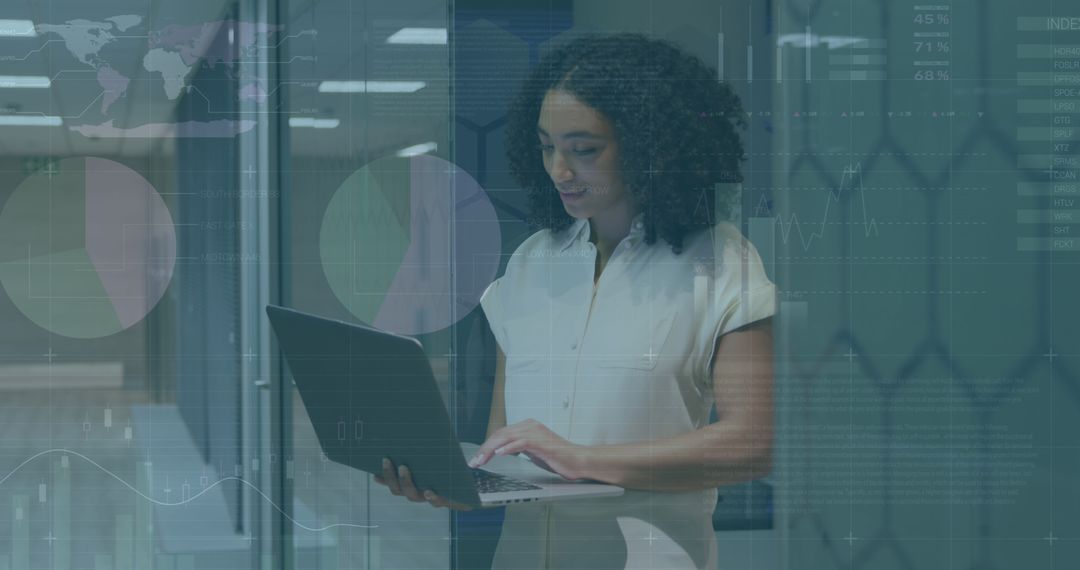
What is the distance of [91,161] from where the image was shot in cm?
157

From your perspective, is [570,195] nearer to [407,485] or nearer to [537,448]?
[537,448]

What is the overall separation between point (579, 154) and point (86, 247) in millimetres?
837

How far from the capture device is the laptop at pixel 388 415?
5.24 ft

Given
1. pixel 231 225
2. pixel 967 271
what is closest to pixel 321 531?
pixel 231 225

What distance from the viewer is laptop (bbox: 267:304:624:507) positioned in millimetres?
1597

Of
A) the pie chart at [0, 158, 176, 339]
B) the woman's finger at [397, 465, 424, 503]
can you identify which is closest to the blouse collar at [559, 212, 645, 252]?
the woman's finger at [397, 465, 424, 503]

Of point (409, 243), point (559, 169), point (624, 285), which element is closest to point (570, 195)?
point (559, 169)

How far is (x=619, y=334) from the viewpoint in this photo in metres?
1.61

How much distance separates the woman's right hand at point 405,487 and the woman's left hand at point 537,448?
82 mm

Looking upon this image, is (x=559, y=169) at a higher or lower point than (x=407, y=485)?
higher

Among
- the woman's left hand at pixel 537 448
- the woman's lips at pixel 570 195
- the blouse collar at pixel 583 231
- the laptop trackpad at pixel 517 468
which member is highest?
the woman's lips at pixel 570 195

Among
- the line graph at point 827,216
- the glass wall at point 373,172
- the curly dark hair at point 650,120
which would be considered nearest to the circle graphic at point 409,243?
the glass wall at point 373,172

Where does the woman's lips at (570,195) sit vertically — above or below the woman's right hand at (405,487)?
above

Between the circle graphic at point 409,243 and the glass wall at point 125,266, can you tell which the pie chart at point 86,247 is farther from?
the circle graphic at point 409,243
